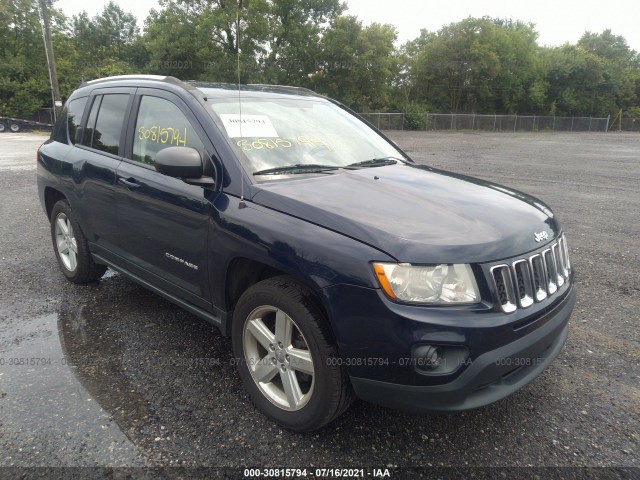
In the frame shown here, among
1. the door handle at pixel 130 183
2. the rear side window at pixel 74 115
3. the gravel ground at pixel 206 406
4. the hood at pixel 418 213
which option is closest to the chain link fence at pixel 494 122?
the rear side window at pixel 74 115

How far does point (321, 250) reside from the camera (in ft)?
7.24

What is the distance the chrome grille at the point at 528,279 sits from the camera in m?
2.17

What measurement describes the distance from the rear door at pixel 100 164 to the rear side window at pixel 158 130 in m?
0.23

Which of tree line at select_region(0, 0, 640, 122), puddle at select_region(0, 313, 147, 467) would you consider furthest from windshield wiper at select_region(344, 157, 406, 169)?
tree line at select_region(0, 0, 640, 122)

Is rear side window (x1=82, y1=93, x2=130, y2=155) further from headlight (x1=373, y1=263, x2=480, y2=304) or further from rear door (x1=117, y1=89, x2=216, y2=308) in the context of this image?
headlight (x1=373, y1=263, x2=480, y2=304)

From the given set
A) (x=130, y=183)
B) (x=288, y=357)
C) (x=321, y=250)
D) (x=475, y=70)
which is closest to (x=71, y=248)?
(x=130, y=183)

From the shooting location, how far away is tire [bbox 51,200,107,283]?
4250 mm

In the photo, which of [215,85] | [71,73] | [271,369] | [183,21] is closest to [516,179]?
[215,85]

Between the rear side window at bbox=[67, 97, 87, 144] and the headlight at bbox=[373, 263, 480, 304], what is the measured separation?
3531mm

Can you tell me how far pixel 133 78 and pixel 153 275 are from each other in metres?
1.62

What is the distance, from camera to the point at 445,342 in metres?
2.03

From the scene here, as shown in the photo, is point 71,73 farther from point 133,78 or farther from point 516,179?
point 133,78

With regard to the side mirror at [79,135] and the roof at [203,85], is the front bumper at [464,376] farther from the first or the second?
the side mirror at [79,135]

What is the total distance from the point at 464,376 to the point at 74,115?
13.7 ft
